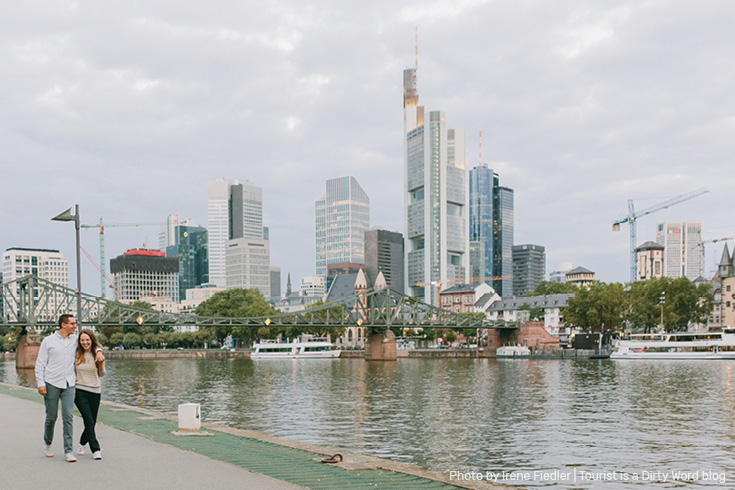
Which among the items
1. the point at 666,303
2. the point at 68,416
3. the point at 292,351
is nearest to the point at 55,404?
the point at 68,416

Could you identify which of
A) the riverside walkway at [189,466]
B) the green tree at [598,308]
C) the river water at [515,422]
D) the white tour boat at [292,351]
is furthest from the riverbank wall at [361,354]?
the riverside walkway at [189,466]

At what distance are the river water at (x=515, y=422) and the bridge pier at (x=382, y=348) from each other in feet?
206

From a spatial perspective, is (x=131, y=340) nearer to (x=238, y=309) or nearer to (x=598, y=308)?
(x=238, y=309)

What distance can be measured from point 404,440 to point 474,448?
10.3 ft

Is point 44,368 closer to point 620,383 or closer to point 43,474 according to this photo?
point 43,474

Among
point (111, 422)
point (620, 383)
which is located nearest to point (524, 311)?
point (620, 383)

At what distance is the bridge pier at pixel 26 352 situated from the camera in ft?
344

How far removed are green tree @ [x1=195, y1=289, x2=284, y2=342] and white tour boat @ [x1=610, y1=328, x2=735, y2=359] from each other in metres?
79.9

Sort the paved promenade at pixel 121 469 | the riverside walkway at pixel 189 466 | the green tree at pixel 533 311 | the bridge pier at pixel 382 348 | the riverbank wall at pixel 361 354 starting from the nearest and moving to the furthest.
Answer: the paved promenade at pixel 121 469 < the riverside walkway at pixel 189 466 < the riverbank wall at pixel 361 354 < the bridge pier at pixel 382 348 < the green tree at pixel 533 311

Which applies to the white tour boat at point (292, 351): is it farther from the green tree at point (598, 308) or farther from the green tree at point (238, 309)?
the green tree at point (598, 308)

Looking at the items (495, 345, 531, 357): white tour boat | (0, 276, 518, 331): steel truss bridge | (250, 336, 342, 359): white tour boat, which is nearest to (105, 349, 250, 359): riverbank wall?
(250, 336, 342, 359): white tour boat

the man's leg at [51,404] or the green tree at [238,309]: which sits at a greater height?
the man's leg at [51,404]

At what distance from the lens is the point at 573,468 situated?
72.4ft

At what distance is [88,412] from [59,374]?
3.40ft
